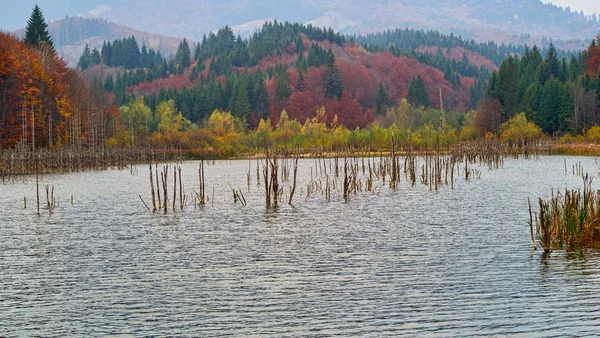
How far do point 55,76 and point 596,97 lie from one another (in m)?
72.4

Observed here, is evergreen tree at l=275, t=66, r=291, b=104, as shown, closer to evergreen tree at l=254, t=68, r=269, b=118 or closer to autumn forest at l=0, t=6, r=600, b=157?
autumn forest at l=0, t=6, r=600, b=157

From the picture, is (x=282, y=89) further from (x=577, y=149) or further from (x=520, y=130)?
(x=577, y=149)

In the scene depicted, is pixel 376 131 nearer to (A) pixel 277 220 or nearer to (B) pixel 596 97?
(B) pixel 596 97

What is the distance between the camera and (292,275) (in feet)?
52.1

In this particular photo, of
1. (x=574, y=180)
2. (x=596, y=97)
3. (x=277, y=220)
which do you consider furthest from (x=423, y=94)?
(x=277, y=220)

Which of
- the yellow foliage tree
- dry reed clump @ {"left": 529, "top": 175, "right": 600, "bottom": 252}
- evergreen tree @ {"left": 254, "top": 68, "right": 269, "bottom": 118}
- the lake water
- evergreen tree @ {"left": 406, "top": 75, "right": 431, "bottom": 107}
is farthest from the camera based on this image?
evergreen tree @ {"left": 406, "top": 75, "right": 431, "bottom": 107}

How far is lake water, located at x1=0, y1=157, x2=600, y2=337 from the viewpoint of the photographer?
39.2 ft

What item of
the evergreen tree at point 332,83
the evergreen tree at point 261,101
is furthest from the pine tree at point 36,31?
the evergreen tree at point 332,83

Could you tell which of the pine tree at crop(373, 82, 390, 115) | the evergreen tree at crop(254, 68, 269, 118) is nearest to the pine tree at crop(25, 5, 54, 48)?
the evergreen tree at crop(254, 68, 269, 118)

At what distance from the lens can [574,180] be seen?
134 ft

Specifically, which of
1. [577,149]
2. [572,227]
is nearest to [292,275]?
[572,227]

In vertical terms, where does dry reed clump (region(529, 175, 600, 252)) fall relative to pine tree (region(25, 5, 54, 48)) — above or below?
below

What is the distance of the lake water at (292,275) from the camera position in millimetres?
11945

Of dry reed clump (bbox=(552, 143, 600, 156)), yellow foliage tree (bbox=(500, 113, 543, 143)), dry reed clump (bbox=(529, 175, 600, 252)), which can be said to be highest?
yellow foliage tree (bbox=(500, 113, 543, 143))
